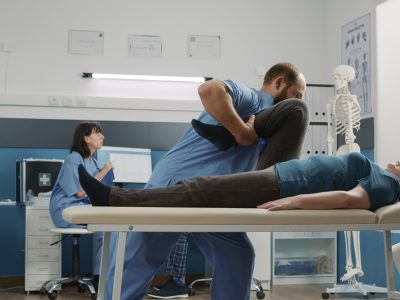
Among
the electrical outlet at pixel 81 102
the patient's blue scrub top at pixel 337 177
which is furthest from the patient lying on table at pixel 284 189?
the electrical outlet at pixel 81 102

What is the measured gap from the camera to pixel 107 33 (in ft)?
17.4

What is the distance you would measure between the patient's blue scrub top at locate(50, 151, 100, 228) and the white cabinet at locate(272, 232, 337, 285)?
1719mm

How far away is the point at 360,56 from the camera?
16.3ft


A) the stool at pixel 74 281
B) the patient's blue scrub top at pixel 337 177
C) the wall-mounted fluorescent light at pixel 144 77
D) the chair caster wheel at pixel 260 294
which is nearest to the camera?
the patient's blue scrub top at pixel 337 177

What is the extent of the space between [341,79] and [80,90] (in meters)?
2.20

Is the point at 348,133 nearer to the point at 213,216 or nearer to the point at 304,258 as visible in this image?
the point at 304,258

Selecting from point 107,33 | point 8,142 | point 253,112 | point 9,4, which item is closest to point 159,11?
point 107,33

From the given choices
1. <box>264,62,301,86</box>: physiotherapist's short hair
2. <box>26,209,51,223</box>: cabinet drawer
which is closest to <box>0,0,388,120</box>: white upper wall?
<box>26,209,51,223</box>: cabinet drawer

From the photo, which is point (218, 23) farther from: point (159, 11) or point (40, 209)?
point (40, 209)

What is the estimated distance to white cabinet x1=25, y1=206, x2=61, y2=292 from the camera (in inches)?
178

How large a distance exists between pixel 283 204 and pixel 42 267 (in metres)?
2.99

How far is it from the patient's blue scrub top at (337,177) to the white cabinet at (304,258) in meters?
2.78

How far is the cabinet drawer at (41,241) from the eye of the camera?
456cm

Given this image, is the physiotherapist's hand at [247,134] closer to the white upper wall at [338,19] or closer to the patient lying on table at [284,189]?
the patient lying on table at [284,189]
